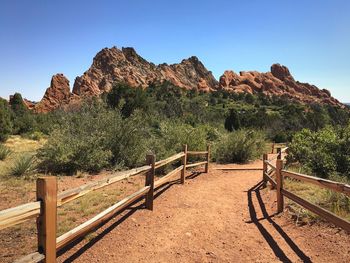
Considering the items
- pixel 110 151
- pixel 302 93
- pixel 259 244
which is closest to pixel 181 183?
pixel 110 151

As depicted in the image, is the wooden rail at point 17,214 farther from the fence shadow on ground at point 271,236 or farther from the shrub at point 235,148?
the shrub at point 235,148

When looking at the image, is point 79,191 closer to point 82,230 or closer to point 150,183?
point 82,230

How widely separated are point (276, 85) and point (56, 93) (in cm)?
9671

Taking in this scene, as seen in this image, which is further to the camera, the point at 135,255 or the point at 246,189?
the point at 246,189

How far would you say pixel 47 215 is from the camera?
3.82m

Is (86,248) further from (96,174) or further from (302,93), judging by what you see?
(302,93)

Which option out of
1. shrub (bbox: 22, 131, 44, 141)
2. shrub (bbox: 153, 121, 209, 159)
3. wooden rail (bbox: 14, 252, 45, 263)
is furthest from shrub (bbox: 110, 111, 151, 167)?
shrub (bbox: 22, 131, 44, 141)

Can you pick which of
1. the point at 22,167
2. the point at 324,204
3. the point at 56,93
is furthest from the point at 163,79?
the point at 324,204

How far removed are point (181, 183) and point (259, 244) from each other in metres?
5.81

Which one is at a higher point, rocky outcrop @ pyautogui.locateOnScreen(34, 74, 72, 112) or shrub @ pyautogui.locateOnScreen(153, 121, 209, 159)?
rocky outcrop @ pyautogui.locateOnScreen(34, 74, 72, 112)

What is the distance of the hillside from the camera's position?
122 metres

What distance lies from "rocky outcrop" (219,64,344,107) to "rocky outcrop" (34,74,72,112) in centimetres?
6017

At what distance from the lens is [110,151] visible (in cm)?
1307

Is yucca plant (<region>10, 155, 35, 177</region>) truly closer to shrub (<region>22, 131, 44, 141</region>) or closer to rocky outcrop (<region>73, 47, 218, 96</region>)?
shrub (<region>22, 131, 44, 141</region>)
